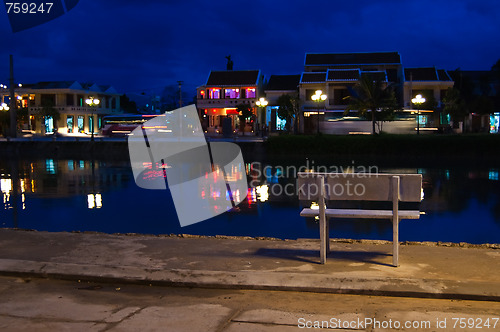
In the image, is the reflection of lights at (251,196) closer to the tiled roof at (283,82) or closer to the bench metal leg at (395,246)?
the bench metal leg at (395,246)

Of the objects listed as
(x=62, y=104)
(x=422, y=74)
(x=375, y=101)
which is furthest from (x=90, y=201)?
(x=62, y=104)

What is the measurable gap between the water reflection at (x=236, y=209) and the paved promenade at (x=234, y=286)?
14.1 ft

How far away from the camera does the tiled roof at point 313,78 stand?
176 ft

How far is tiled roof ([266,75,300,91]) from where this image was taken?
58.8 meters

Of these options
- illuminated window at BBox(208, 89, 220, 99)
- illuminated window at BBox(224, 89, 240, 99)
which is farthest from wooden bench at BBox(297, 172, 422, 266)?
illuminated window at BBox(208, 89, 220, 99)

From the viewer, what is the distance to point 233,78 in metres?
60.7

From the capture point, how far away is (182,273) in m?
6.14

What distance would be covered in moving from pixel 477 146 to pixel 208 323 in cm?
3634

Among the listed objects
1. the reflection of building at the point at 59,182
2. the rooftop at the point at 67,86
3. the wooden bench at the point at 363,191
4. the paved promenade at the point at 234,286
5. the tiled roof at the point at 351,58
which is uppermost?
the tiled roof at the point at 351,58

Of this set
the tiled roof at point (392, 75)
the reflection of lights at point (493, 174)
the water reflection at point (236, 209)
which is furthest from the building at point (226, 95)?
the water reflection at point (236, 209)

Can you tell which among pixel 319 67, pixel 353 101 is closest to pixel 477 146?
pixel 353 101

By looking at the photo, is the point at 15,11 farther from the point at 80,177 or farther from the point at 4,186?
the point at 80,177

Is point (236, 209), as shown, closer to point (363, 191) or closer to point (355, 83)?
point (363, 191)

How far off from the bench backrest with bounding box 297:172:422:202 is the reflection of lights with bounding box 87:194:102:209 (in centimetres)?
1053
